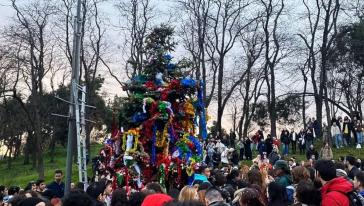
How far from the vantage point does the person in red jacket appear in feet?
20.6

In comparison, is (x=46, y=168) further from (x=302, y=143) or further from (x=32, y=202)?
(x=32, y=202)

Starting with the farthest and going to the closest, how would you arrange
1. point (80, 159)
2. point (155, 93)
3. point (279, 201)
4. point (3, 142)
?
point (3, 142) < point (155, 93) < point (80, 159) < point (279, 201)

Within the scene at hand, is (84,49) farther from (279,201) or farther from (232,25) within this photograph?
(279,201)

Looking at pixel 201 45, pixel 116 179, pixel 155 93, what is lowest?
pixel 116 179

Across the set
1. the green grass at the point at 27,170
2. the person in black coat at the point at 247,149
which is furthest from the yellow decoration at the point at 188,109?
the green grass at the point at 27,170

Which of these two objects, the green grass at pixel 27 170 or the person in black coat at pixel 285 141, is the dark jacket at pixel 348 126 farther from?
the green grass at pixel 27 170

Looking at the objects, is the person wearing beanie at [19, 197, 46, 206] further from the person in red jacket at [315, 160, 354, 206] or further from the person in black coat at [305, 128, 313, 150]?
the person in black coat at [305, 128, 313, 150]

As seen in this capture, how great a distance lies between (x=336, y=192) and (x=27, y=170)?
41138 millimetres

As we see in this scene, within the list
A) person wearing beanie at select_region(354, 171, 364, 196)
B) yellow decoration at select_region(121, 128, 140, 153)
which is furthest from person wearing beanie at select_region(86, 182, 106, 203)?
person wearing beanie at select_region(354, 171, 364, 196)

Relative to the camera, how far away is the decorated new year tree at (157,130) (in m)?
12.5

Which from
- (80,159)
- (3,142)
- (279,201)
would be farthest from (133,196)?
(3,142)

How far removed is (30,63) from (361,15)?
2387 centimetres

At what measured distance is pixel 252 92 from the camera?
158 feet

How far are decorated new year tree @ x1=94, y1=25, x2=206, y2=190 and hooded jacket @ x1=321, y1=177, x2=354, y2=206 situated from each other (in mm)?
6179
